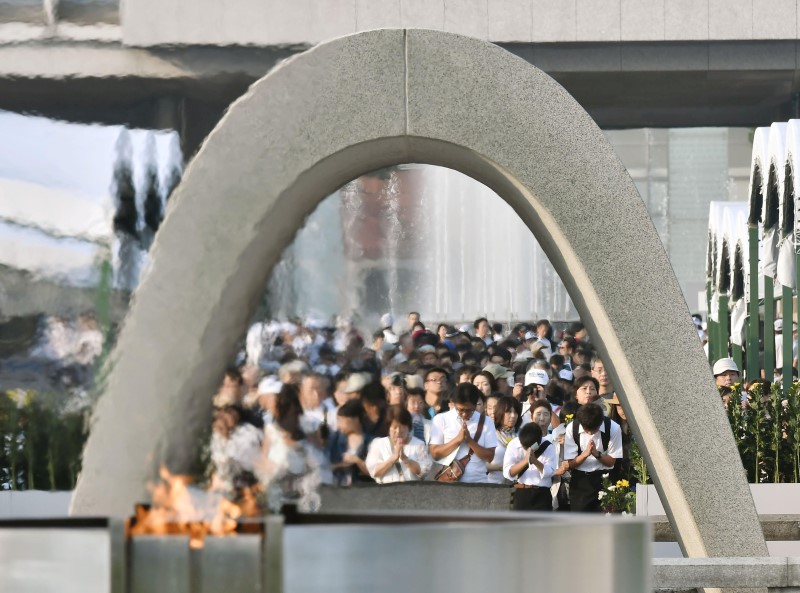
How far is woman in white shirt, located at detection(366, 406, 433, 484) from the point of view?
11117 mm

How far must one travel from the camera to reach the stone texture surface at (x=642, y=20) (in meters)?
26.4

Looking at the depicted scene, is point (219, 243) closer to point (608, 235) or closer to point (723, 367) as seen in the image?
point (608, 235)

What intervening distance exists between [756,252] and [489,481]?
1201cm

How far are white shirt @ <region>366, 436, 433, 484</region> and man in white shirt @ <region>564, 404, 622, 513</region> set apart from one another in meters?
1.28

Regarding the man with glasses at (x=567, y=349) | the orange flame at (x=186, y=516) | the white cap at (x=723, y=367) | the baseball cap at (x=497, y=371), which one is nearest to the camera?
the orange flame at (x=186, y=516)

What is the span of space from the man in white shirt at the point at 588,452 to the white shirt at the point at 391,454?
50.3 inches

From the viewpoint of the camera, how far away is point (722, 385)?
55.5 feet

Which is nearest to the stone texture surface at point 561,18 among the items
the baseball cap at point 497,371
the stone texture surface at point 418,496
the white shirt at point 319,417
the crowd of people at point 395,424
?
the baseball cap at point 497,371

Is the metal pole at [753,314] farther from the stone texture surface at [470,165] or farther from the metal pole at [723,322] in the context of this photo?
the stone texture surface at [470,165]

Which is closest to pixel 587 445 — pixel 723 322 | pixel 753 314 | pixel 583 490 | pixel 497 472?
pixel 583 490

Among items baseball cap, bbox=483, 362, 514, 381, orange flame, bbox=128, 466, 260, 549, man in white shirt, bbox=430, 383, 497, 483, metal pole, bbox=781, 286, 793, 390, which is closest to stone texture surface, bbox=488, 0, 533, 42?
metal pole, bbox=781, 286, 793, 390

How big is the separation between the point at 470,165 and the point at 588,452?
10.8 ft

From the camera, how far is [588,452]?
11.9 meters

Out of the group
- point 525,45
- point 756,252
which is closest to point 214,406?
point 756,252
